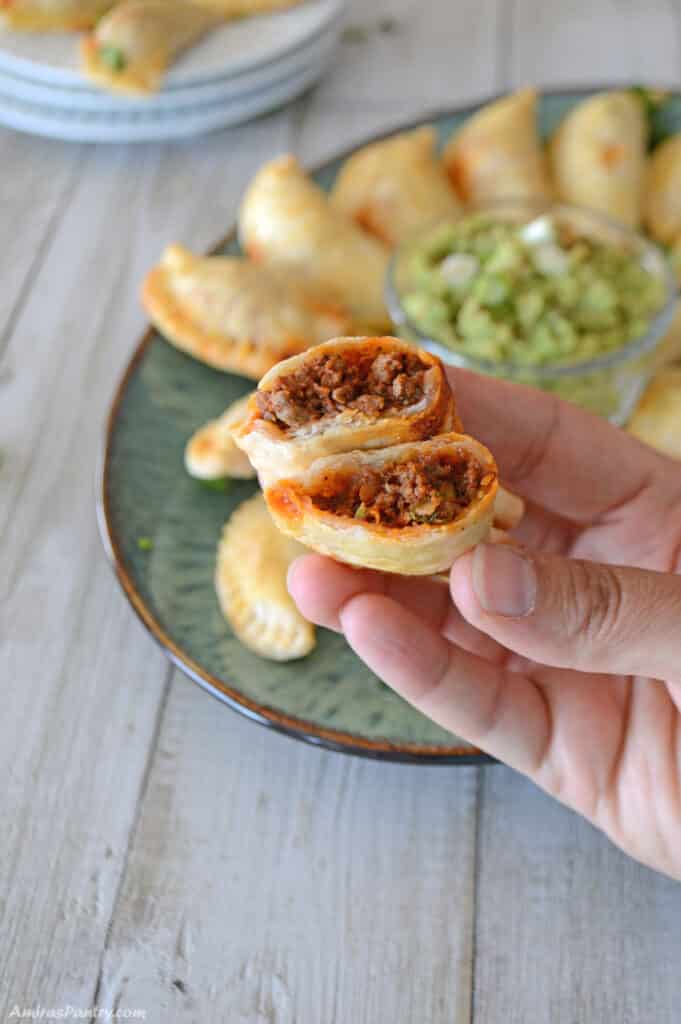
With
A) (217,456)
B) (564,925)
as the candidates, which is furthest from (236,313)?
(564,925)

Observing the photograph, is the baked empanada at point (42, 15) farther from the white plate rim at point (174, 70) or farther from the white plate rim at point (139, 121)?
the white plate rim at point (139, 121)

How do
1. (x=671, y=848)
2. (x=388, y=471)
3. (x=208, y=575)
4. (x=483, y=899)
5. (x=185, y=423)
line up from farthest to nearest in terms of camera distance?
(x=185, y=423), (x=208, y=575), (x=483, y=899), (x=671, y=848), (x=388, y=471)

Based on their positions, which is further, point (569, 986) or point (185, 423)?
point (185, 423)

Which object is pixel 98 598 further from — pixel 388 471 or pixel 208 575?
pixel 388 471

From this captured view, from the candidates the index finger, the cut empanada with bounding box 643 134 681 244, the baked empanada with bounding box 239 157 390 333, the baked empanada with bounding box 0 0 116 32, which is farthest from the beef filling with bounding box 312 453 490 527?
the baked empanada with bounding box 0 0 116 32

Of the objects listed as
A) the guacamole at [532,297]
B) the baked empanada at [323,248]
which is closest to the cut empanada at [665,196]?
the guacamole at [532,297]

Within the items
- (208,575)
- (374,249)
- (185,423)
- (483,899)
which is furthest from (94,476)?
(483,899)

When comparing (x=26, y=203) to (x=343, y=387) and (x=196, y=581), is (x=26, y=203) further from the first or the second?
(x=343, y=387)
